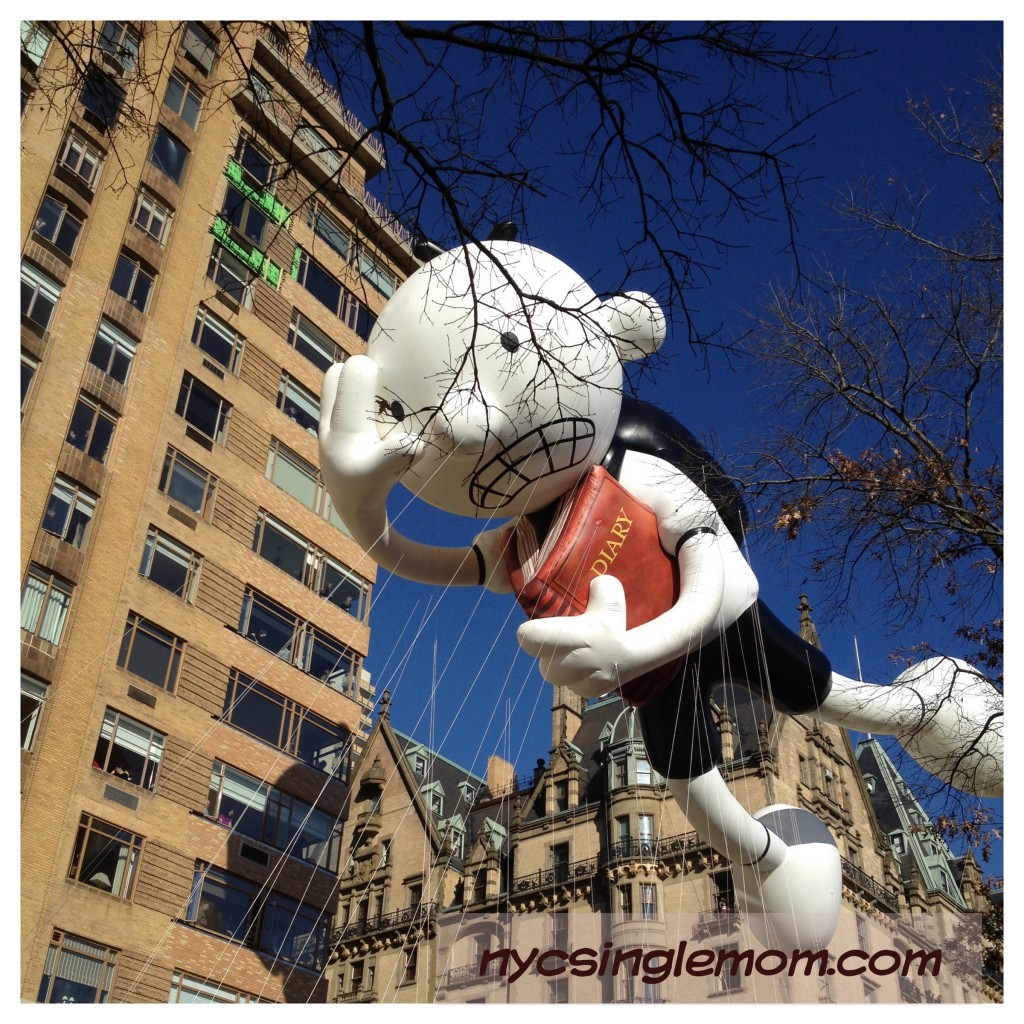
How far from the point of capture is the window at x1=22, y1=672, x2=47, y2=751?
1747cm

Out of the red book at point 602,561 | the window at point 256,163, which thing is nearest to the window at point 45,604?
the window at point 256,163

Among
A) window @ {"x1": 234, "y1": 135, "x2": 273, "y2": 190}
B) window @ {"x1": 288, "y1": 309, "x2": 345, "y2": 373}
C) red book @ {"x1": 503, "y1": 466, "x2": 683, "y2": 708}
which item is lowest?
red book @ {"x1": 503, "y1": 466, "x2": 683, "y2": 708}

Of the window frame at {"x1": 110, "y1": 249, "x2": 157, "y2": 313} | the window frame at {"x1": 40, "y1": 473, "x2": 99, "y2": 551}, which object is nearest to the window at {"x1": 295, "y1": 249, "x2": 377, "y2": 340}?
the window frame at {"x1": 110, "y1": 249, "x2": 157, "y2": 313}

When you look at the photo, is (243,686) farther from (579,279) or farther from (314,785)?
(579,279)

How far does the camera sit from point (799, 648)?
9273mm

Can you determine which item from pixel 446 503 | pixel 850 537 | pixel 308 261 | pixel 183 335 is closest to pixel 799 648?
pixel 850 537

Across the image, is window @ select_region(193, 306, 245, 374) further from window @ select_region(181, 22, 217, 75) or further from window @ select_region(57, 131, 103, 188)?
window @ select_region(181, 22, 217, 75)

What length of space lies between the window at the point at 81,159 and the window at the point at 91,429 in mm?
4536

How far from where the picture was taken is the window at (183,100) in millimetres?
24808

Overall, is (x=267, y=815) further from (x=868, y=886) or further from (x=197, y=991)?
(x=868, y=886)

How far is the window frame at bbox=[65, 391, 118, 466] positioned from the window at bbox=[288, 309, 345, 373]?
5597 mm

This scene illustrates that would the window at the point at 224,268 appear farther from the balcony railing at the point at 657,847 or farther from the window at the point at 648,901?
the window at the point at 648,901

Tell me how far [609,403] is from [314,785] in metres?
15.3

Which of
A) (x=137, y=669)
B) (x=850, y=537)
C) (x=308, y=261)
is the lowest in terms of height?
(x=850, y=537)
